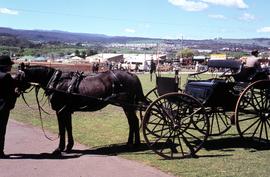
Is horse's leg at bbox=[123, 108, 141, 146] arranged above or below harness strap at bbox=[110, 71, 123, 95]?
below

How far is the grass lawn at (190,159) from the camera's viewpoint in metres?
8.36

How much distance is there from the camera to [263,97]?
10984 mm

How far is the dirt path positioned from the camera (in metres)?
8.08

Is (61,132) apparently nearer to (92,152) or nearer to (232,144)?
(92,152)

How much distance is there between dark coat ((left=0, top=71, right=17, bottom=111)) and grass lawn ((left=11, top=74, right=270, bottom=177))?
194 cm

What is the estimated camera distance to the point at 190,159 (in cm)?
928

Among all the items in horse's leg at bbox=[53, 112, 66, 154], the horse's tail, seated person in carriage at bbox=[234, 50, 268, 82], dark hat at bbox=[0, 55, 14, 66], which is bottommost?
horse's leg at bbox=[53, 112, 66, 154]

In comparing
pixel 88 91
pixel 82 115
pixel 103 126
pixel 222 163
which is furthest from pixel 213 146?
pixel 82 115

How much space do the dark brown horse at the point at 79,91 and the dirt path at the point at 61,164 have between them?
1.72ft

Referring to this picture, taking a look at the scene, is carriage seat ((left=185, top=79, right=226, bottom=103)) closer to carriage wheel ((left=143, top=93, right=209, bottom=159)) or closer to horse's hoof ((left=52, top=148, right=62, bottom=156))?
carriage wheel ((left=143, top=93, right=209, bottom=159))

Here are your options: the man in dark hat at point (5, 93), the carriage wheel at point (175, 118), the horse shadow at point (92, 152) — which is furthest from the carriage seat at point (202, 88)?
the man in dark hat at point (5, 93)

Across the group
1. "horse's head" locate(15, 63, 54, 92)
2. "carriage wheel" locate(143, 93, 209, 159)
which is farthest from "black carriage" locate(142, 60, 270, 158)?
"horse's head" locate(15, 63, 54, 92)

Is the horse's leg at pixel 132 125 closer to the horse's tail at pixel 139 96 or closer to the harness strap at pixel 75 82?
the horse's tail at pixel 139 96

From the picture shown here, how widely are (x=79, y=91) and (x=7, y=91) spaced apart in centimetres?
144
